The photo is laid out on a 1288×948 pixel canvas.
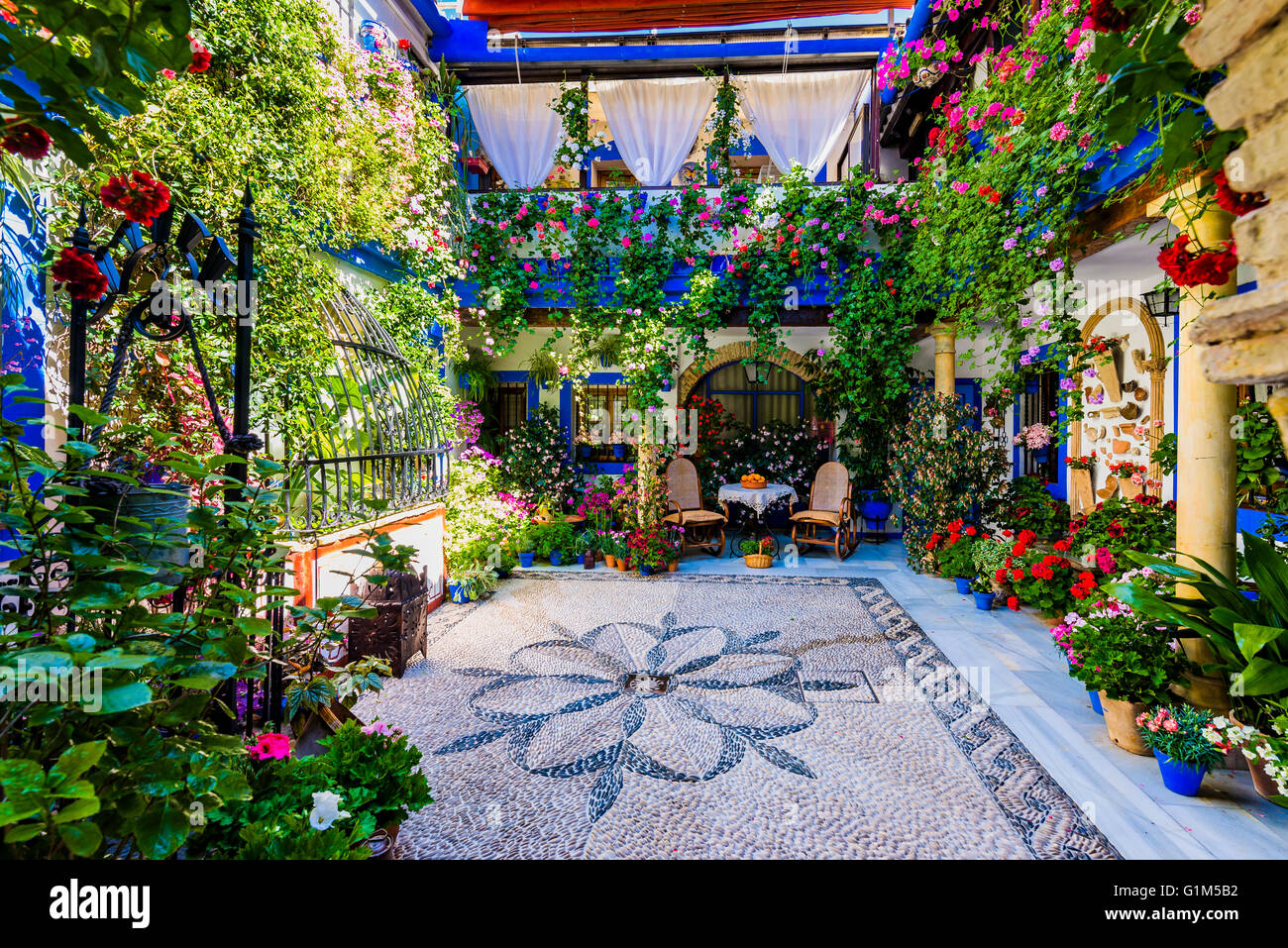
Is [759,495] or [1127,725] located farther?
[759,495]

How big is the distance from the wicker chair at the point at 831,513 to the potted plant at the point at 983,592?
2065 millimetres

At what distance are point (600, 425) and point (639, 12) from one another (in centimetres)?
513

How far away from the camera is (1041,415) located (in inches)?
276

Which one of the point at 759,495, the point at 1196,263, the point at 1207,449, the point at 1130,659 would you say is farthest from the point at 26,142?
the point at 759,495

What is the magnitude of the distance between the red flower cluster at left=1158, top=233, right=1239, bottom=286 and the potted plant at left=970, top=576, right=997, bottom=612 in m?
3.14

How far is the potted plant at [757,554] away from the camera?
6379 millimetres

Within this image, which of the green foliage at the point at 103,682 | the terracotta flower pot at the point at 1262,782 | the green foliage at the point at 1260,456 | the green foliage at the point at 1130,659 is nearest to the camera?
the green foliage at the point at 103,682

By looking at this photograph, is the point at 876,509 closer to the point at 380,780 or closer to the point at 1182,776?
the point at 1182,776

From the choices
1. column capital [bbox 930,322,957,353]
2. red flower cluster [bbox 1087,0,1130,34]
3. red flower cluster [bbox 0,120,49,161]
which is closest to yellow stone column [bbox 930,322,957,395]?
column capital [bbox 930,322,957,353]

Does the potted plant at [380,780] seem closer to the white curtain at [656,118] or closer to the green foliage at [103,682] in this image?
the green foliage at [103,682]

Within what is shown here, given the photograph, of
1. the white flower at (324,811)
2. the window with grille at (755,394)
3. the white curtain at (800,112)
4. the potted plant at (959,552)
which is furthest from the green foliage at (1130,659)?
the window with grille at (755,394)
